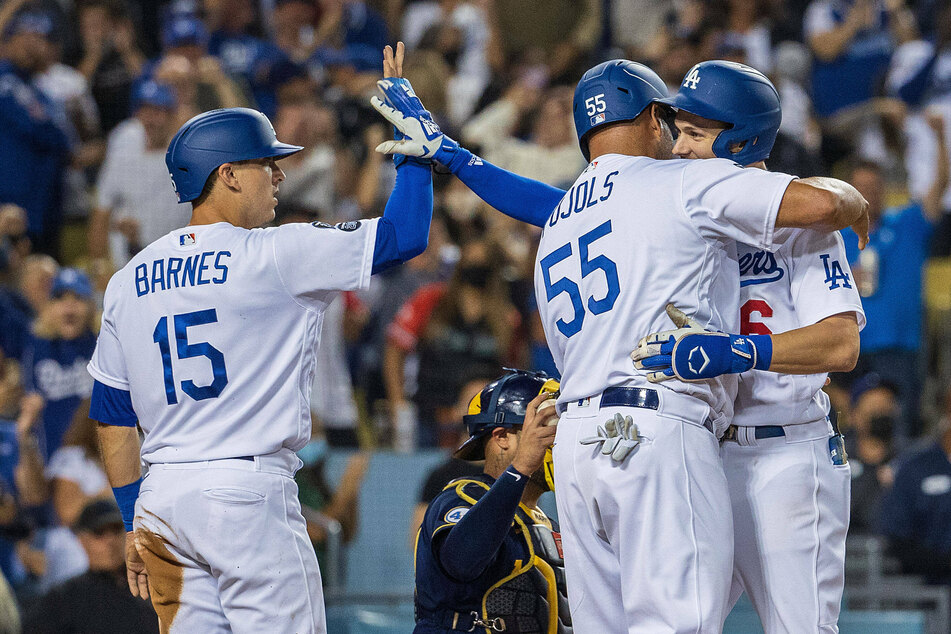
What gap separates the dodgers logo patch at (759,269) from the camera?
3.98m

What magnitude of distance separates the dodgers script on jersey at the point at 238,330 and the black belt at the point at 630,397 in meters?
0.88

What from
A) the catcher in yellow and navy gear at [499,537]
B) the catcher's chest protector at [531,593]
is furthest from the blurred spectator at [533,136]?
the catcher's chest protector at [531,593]

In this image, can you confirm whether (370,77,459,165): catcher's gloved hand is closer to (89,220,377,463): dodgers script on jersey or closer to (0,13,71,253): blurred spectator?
(89,220,377,463): dodgers script on jersey

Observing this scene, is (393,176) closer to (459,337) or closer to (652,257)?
(459,337)

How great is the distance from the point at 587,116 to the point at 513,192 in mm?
652

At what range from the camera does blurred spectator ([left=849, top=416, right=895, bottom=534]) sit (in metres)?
8.23

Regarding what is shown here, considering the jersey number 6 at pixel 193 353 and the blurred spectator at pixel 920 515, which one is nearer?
the jersey number 6 at pixel 193 353

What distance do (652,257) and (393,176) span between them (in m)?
6.92

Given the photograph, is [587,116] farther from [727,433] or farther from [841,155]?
[841,155]

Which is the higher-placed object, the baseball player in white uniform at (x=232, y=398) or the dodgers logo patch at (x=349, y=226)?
the dodgers logo patch at (x=349, y=226)

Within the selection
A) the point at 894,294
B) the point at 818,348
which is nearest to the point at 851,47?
the point at 894,294

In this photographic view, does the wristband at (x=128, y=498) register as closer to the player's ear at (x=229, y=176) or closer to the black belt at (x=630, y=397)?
the player's ear at (x=229, y=176)

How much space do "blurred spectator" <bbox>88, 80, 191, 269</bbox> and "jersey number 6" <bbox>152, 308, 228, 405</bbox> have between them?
5.79 m

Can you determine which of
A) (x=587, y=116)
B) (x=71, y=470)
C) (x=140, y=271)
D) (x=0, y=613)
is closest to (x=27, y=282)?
(x=71, y=470)
